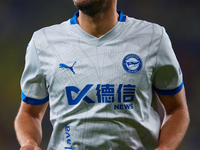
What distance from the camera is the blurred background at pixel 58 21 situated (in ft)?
10.3

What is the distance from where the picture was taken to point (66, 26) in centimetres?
137

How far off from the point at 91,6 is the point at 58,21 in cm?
209

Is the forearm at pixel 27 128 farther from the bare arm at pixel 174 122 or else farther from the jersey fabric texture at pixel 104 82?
the bare arm at pixel 174 122

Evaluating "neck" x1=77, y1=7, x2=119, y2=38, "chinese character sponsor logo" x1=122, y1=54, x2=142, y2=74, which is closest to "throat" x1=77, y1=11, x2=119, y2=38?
"neck" x1=77, y1=7, x2=119, y2=38

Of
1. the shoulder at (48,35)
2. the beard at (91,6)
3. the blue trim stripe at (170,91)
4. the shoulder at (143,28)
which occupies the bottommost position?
the blue trim stripe at (170,91)

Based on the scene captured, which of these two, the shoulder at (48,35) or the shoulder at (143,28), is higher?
the shoulder at (143,28)

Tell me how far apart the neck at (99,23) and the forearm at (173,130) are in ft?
1.34

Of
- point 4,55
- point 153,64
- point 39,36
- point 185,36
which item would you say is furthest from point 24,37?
point 153,64

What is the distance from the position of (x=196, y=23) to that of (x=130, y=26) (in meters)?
1.99


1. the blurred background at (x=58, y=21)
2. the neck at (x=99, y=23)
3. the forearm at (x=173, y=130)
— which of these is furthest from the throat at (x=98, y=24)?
the blurred background at (x=58, y=21)

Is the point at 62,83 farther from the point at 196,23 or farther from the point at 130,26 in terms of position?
the point at 196,23

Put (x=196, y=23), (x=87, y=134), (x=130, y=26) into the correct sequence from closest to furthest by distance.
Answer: (x=87, y=134), (x=130, y=26), (x=196, y=23)

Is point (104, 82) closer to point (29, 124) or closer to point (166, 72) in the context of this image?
point (166, 72)

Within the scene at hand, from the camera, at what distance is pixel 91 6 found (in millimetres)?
1202
